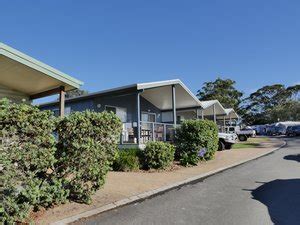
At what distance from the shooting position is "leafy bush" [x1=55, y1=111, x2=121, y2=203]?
662 cm

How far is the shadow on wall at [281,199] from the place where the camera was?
20.6ft

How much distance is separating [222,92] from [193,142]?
51159 millimetres

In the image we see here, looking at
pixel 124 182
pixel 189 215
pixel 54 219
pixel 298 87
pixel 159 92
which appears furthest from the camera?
pixel 298 87

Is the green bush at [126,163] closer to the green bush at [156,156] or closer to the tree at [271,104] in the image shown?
the green bush at [156,156]

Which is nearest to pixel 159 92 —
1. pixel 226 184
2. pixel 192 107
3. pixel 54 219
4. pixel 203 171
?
pixel 192 107

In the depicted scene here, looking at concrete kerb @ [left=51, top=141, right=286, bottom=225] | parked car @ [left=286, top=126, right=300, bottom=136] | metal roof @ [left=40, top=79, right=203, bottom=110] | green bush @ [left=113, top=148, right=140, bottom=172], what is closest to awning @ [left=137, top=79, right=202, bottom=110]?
metal roof @ [left=40, top=79, right=203, bottom=110]

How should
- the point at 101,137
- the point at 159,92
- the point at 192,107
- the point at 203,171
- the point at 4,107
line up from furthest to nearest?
1. the point at 192,107
2. the point at 159,92
3. the point at 203,171
4. the point at 101,137
5. the point at 4,107

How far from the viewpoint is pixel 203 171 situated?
12.4 metres

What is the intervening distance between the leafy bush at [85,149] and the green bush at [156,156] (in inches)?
A: 220

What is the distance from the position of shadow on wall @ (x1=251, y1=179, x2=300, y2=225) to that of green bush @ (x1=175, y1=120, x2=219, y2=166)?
460 centimetres

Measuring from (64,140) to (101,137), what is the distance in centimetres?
84

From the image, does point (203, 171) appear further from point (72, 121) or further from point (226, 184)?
point (72, 121)

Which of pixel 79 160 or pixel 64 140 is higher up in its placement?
pixel 64 140

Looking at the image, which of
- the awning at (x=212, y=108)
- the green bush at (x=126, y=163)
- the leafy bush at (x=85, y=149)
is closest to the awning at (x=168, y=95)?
the awning at (x=212, y=108)
